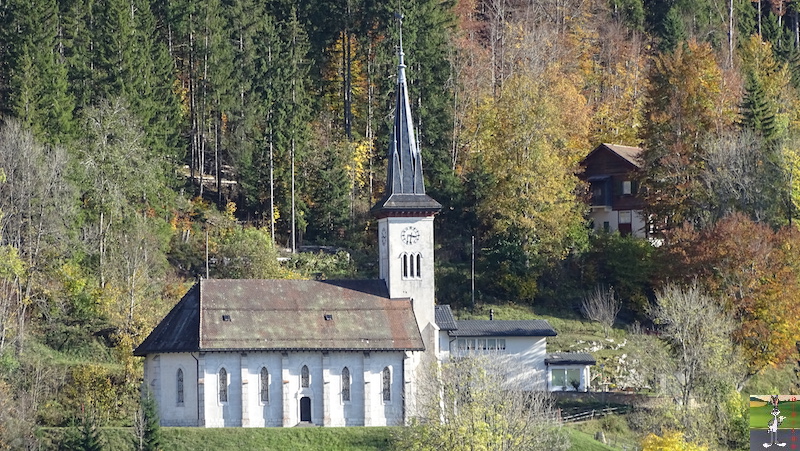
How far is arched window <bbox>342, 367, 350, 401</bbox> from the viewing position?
6888 cm

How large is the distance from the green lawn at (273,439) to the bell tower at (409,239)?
6.32 metres

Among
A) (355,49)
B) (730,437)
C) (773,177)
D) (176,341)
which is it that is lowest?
(730,437)

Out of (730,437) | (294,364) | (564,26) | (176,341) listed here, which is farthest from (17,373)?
(564,26)

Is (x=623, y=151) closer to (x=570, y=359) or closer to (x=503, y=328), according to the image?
(x=503, y=328)

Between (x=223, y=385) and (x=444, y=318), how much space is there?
41.5 ft

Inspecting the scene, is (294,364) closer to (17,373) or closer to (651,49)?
(17,373)

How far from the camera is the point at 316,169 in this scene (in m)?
89.9

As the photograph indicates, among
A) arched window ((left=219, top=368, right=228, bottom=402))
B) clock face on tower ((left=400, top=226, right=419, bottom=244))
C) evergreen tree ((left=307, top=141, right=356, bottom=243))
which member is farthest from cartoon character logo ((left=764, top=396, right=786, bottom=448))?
evergreen tree ((left=307, top=141, right=356, bottom=243))

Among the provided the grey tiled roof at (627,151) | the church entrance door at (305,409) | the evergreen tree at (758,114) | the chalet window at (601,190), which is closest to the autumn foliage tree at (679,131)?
the evergreen tree at (758,114)

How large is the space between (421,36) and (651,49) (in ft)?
93.7

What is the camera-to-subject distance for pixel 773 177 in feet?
270

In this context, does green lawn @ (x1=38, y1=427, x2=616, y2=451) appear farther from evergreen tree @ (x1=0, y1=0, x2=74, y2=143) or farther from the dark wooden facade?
the dark wooden facade

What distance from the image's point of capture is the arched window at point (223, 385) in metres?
67.9

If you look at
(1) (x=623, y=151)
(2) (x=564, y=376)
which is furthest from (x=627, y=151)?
(2) (x=564, y=376)
